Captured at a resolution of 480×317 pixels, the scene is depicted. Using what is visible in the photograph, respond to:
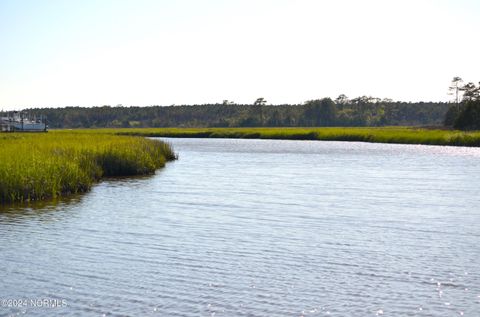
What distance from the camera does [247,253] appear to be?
17125mm

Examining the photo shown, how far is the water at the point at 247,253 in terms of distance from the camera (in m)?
12.8

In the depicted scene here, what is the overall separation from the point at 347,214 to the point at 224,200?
6.40 metres
